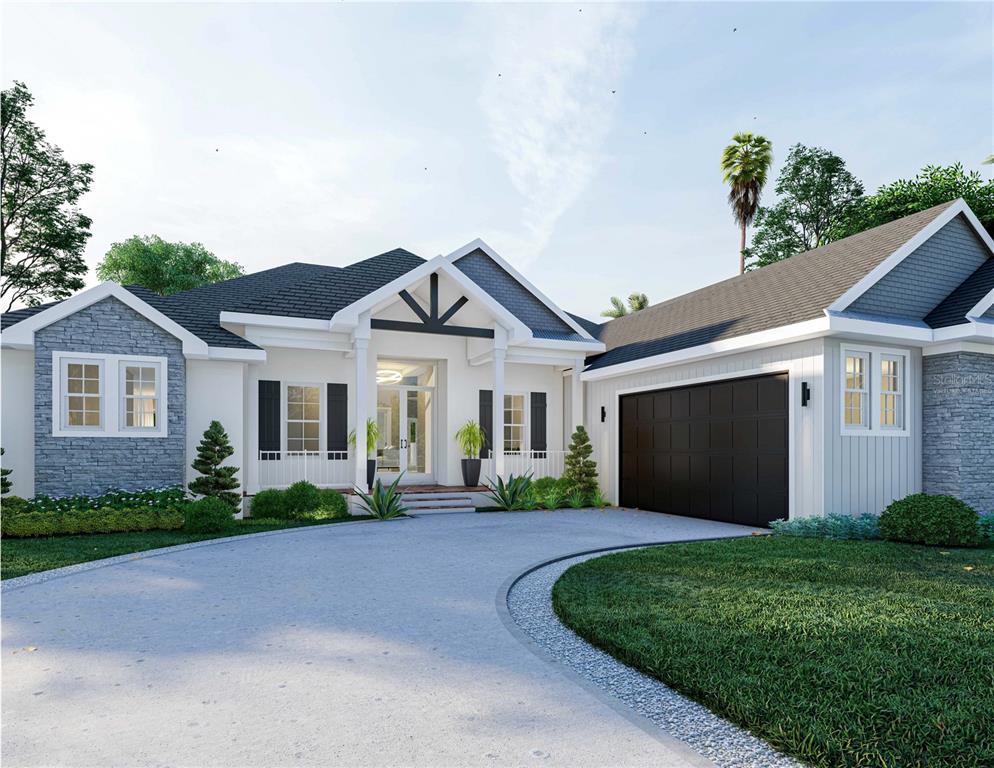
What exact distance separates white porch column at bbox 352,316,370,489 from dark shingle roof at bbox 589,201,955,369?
Answer: 594 cm

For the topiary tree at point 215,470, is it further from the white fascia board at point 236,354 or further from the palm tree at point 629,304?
the palm tree at point 629,304

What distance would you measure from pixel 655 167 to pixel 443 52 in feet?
24.4

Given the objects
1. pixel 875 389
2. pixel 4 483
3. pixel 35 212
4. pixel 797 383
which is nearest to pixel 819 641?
pixel 797 383

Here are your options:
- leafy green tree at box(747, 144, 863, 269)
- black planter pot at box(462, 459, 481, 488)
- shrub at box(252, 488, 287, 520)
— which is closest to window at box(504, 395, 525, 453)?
black planter pot at box(462, 459, 481, 488)

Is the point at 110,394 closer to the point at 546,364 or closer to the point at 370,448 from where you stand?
the point at 370,448

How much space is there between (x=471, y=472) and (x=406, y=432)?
2.07m

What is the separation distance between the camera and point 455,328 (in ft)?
45.8

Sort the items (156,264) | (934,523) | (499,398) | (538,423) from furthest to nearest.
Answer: (156,264) < (538,423) < (499,398) < (934,523)

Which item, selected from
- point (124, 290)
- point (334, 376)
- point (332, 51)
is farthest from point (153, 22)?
point (334, 376)

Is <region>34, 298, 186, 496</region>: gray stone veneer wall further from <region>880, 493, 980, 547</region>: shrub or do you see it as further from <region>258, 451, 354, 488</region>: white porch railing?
<region>880, 493, 980, 547</region>: shrub

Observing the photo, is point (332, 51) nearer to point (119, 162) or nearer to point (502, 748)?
point (119, 162)

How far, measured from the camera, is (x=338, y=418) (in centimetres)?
1467

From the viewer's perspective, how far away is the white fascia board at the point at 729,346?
10.4 m

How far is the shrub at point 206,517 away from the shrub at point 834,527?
8.98m
